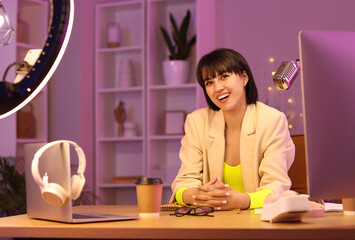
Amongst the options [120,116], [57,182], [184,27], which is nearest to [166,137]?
[120,116]

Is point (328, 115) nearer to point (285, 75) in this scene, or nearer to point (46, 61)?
point (285, 75)

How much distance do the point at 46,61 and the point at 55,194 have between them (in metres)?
0.34

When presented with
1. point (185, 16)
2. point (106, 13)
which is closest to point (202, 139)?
point (185, 16)

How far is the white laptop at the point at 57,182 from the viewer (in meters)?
1.48

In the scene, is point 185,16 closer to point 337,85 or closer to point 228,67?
point 228,67

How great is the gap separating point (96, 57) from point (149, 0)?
2.47 feet

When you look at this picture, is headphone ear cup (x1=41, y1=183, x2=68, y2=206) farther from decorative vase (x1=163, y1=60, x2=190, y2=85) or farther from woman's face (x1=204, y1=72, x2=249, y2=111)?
decorative vase (x1=163, y1=60, x2=190, y2=85)

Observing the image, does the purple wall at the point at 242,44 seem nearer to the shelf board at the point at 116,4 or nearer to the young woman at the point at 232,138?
the shelf board at the point at 116,4

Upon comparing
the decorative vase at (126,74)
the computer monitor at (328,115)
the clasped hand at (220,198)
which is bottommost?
the clasped hand at (220,198)

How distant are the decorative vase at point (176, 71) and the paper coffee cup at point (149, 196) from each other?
142 inches

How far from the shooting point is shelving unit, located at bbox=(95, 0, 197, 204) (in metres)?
5.33

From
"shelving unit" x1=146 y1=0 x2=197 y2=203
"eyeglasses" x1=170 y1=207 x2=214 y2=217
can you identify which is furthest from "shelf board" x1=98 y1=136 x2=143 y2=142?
"eyeglasses" x1=170 y1=207 x2=214 y2=217

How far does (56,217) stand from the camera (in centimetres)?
152

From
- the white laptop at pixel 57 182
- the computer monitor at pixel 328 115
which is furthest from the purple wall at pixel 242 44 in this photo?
the computer monitor at pixel 328 115
